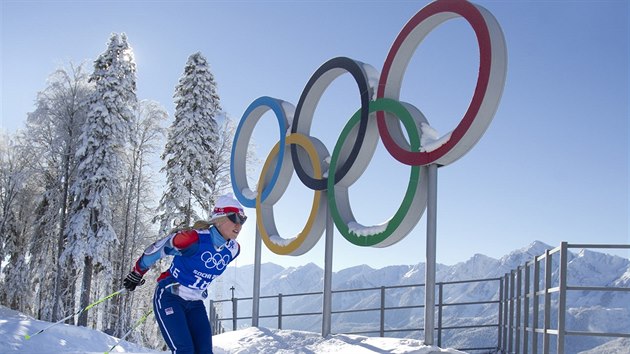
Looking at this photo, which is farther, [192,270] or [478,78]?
[478,78]

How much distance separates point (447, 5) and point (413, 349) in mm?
4620

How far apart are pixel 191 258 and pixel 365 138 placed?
5081 millimetres

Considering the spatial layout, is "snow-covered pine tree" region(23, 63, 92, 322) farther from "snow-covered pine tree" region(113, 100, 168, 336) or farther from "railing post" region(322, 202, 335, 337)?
"railing post" region(322, 202, 335, 337)

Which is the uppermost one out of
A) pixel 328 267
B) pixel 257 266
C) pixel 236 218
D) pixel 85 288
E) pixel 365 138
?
pixel 365 138

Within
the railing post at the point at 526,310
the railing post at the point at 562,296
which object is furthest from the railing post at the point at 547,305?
the railing post at the point at 526,310

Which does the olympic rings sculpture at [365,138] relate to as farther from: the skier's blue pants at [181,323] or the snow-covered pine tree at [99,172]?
the snow-covered pine tree at [99,172]

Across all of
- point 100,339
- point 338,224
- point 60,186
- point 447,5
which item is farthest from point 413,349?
point 60,186

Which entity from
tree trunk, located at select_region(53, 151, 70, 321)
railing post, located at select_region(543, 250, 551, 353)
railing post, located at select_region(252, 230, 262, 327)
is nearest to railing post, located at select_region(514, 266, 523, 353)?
railing post, located at select_region(543, 250, 551, 353)

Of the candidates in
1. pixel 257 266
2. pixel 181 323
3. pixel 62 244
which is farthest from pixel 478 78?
pixel 62 244

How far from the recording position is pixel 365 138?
10102mm

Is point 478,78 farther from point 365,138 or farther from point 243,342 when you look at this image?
point 243,342

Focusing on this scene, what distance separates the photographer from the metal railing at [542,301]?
A: 702 centimetres

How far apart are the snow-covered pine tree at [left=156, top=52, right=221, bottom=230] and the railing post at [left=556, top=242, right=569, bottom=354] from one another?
701 inches

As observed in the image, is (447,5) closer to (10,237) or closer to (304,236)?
(304,236)
